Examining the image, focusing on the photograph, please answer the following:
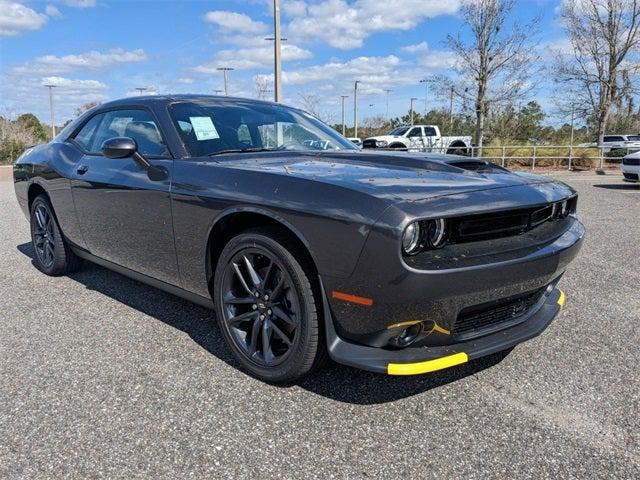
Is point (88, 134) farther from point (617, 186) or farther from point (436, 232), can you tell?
point (617, 186)

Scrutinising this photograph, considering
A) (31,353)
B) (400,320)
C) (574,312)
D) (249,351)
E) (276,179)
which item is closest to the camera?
(400,320)

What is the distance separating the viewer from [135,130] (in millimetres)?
3516

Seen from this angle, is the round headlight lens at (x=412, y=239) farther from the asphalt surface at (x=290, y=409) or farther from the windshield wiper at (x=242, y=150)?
the windshield wiper at (x=242, y=150)

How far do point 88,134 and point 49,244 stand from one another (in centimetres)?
113

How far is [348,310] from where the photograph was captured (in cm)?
221

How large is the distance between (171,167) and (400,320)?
65.1 inches

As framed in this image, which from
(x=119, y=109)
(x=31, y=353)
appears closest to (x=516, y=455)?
(x=31, y=353)

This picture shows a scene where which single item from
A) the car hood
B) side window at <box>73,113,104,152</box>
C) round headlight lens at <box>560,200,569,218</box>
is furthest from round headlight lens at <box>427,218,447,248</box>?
side window at <box>73,113,104,152</box>

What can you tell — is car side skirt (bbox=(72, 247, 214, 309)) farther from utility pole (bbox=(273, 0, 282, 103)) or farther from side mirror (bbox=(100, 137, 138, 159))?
utility pole (bbox=(273, 0, 282, 103))

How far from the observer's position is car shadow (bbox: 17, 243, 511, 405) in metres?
2.52

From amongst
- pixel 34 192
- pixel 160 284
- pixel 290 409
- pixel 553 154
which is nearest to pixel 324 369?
pixel 290 409

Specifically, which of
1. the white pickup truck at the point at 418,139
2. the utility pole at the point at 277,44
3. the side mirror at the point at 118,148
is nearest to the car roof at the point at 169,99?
the side mirror at the point at 118,148

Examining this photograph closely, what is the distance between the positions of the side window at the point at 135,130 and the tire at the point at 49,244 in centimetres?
95

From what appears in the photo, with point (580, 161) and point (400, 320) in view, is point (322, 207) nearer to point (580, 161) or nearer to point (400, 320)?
point (400, 320)
